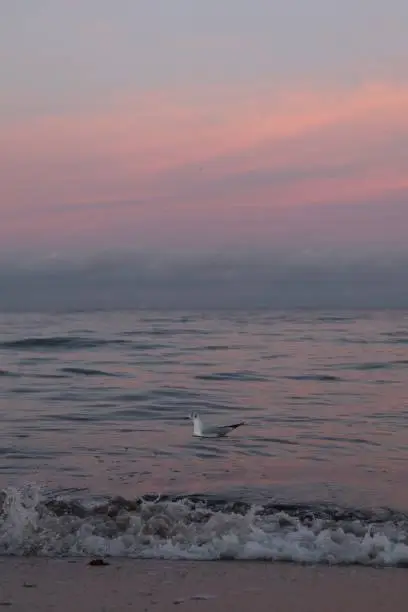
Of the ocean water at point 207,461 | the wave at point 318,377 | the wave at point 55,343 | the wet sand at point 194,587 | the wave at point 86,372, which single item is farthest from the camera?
the wave at point 55,343

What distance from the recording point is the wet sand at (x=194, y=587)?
5539 mm

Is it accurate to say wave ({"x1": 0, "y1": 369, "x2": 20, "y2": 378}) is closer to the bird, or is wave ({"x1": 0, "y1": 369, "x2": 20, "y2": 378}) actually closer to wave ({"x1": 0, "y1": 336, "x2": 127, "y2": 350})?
wave ({"x1": 0, "y1": 336, "x2": 127, "y2": 350})

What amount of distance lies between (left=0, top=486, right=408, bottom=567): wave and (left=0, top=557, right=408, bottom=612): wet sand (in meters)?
0.29

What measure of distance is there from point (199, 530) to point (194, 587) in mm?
1692

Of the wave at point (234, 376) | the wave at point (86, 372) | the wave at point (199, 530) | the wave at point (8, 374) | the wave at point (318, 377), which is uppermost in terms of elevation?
the wave at point (8, 374)

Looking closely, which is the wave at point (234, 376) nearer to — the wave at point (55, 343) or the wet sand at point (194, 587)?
the wave at point (55, 343)

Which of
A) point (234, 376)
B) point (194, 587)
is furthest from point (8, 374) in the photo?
point (194, 587)

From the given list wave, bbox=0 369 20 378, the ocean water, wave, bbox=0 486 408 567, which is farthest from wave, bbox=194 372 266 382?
wave, bbox=0 486 408 567

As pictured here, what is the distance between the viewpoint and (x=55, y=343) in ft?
106

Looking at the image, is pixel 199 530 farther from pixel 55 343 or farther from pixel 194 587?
pixel 55 343

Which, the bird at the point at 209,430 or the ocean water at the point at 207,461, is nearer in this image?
the ocean water at the point at 207,461

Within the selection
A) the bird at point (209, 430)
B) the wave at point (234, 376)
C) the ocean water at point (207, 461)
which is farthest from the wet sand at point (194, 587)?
the wave at point (234, 376)

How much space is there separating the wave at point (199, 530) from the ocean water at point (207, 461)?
2cm

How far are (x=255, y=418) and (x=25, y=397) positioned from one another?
532 cm
